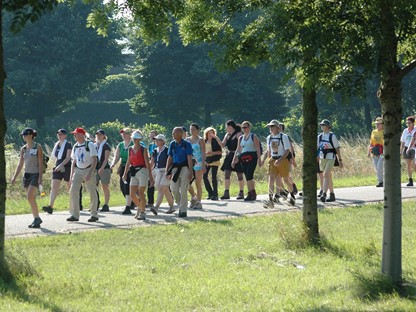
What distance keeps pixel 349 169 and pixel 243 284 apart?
1936 cm

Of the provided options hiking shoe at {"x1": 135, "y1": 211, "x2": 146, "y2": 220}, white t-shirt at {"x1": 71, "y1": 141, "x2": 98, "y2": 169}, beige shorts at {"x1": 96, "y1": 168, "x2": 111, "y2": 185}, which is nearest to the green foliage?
beige shorts at {"x1": 96, "y1": 168, "x2": 111, "y2": 185}

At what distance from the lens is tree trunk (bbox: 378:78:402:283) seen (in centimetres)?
888

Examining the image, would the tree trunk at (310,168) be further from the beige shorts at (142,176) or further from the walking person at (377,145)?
the walking person at (377,145)

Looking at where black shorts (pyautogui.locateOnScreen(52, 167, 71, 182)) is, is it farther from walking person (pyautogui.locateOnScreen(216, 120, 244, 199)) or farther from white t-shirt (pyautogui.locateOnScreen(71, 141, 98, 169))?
walking person (pyautogui.locateOnScreen(216, 120, 244, 199))

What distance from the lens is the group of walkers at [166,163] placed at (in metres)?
16.6

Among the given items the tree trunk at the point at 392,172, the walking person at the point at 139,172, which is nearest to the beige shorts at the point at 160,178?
the walking person at the point at 139,172

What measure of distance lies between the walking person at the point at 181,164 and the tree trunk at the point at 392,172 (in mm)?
8447

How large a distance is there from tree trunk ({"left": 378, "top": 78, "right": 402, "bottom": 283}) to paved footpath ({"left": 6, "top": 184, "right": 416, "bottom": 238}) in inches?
293

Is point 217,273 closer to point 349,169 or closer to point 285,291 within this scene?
point 285,291

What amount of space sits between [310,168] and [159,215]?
604 cm

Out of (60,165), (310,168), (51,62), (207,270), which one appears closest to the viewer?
(207,270)

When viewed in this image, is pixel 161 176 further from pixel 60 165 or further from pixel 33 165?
pixel 33 165

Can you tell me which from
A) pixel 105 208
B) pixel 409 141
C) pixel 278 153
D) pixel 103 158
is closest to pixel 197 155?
pixel 278 153

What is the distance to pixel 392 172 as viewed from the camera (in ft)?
29.0
